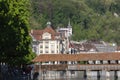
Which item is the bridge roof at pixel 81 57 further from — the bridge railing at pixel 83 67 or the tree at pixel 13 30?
the tree at pixel 13 30

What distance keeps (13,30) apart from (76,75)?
30.1m

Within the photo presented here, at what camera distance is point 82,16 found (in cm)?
15625

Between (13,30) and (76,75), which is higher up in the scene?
(13,30)

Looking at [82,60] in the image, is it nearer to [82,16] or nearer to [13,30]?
[13,30]

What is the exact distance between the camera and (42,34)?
314 ft

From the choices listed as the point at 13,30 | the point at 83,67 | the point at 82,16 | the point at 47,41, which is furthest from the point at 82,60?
the point at 82,16

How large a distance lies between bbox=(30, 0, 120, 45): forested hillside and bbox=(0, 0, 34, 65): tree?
91589mm

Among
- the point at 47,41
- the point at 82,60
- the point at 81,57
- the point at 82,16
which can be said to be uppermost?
the point at 82,16

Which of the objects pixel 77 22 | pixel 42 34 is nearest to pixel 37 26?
pixel 77 22

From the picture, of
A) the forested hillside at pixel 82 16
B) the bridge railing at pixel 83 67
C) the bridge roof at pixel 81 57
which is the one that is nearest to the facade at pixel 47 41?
the bridge roof at pixel 81 57

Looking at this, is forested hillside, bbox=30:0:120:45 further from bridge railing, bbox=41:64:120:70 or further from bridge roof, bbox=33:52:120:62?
bridge railing, bbox=41:64:120:70

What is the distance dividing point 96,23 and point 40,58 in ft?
317

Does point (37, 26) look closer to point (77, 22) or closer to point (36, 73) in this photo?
point (77, 22)

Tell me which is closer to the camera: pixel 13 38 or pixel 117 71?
pixel 13 38
